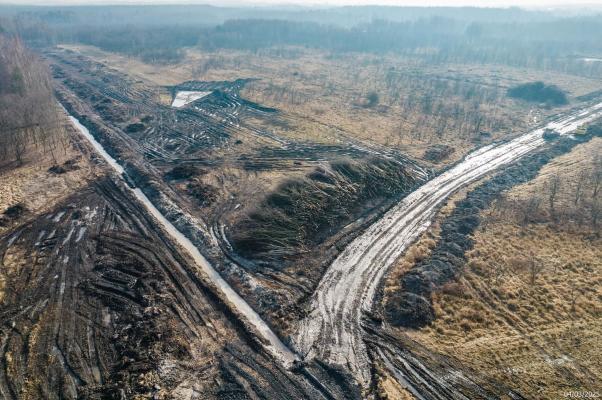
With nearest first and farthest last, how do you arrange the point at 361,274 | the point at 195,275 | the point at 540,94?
the point at 195,275 → the point at 361,274 → the point at 540,94

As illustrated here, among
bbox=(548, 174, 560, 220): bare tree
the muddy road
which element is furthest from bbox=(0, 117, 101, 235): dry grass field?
bbox=(548, 174, 560, 220): bare tree

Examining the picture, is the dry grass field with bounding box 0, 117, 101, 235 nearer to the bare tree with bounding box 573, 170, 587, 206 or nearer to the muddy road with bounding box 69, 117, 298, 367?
the muddy road with bounding box 69, 117, 298, 367

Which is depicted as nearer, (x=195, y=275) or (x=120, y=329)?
(x=120, y=329)

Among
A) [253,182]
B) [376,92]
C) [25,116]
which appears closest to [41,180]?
[25,116]

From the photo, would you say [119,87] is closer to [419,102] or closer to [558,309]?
[419,102]

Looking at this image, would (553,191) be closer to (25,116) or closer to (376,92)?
(376,92)

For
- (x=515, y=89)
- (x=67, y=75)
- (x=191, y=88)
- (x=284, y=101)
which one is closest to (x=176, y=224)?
(x=284, y=101)

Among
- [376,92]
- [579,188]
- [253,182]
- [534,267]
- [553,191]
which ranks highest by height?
[376,92]

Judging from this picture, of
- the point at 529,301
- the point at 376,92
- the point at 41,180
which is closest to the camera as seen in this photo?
the point at 529,301

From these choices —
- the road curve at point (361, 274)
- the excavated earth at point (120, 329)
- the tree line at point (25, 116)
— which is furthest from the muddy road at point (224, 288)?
the tree line at point (25, 116)
